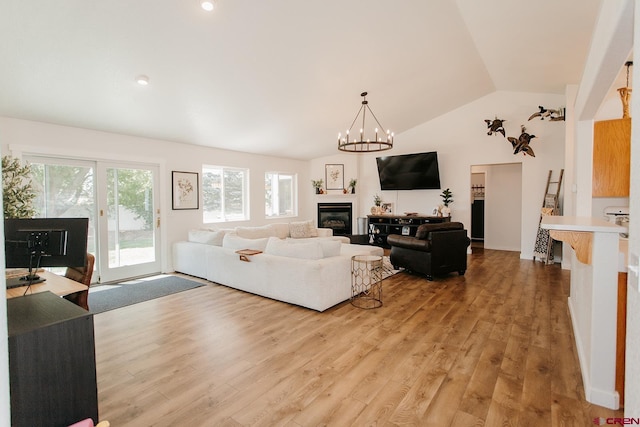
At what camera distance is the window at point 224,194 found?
6469 millimetres

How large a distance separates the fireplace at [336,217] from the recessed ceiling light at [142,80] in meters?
5.51

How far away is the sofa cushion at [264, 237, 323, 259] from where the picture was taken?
3846 mm

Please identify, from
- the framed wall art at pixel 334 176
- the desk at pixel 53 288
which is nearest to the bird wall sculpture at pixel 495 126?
the framed wall art at pixel 334 176

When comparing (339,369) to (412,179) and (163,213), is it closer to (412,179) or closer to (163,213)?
(163,213)

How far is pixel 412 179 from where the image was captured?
759 cm

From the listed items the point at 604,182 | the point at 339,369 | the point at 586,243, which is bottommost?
the point at 339,369

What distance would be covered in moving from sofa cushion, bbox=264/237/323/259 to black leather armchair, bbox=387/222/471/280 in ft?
6.20

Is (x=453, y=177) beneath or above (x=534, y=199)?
above

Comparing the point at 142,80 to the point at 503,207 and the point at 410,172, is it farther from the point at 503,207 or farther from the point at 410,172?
the point at 503,207

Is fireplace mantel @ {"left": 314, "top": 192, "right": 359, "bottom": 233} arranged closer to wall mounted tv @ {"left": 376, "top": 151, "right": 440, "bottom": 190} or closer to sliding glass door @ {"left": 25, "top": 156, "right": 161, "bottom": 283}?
wall mounted tv @ {"left": 376, "top": 151, "right": 440, "bottom": 190}

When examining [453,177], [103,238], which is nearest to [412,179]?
[453,177]

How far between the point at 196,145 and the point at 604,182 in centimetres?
618

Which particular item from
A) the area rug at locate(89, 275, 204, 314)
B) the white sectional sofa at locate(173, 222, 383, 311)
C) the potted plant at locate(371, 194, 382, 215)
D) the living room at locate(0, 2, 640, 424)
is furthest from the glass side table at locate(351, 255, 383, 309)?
the potted plant at locate(371, 194, 382, 215)

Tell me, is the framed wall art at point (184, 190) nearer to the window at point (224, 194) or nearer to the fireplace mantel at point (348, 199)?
the window at point (224, 194)
